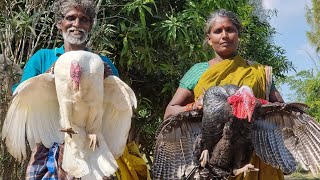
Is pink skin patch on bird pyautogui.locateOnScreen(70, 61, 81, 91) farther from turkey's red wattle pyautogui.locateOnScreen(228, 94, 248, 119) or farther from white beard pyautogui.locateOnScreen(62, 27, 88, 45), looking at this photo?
turkey's red wattle pyautogui.locateOnScreen(228, 94, 248, 119)

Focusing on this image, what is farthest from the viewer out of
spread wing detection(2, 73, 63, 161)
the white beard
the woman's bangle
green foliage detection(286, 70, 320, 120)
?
green foliage detection(286, 70, 320, 120)

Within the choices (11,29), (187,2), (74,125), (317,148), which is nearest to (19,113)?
(74,125)

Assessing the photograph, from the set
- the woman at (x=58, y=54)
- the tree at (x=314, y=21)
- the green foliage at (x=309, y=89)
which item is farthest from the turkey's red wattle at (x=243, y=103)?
the tree at (x=314, y=21)

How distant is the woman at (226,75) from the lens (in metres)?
3.16

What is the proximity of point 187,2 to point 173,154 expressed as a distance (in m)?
2.78

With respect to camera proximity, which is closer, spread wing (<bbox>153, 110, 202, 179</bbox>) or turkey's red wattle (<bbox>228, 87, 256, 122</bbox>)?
turkey's red wattle (<bbox>228, 87, 256, 122</bbox>)

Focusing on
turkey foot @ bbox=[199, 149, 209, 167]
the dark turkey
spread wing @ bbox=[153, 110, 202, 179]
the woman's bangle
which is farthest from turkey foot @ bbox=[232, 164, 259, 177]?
the woman's bangle

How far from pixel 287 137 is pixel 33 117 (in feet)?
4.74

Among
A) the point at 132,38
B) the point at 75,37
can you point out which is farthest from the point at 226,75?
the point at 132,38

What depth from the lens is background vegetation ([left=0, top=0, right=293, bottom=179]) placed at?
4734 mm

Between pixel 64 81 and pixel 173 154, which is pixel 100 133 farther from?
pixel 173 154

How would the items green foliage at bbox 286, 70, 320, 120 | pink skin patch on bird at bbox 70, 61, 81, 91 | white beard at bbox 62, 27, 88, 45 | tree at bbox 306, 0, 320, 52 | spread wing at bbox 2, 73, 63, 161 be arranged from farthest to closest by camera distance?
1. tree at bbox 306, 0, 320, 52
2. green foliage at bbox 286, 70, 320, 120
3. white beard at bbox 62, 27, 88, 45
4. spread wing at bbox 2, 73, 63, 161
5. pink skin patch on bird at bbox 70, 61, 81, 91

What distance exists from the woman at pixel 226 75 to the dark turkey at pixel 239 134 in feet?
0.43

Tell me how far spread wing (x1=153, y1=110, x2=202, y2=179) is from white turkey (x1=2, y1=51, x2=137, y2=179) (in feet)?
→ 1.25
